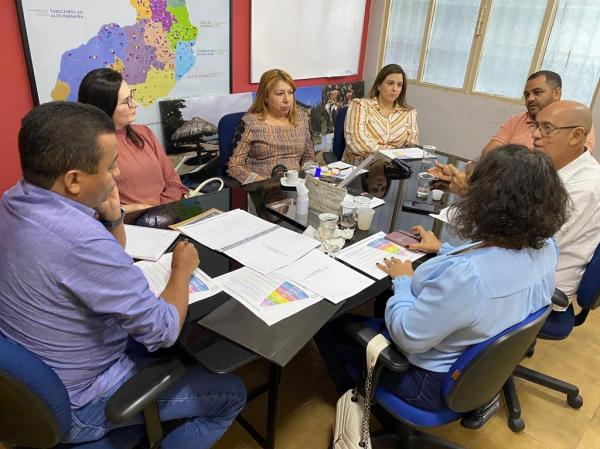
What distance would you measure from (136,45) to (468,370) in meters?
2.70

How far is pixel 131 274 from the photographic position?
37.5 inches

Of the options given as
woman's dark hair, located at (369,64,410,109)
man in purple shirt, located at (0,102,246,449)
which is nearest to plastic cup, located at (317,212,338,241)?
man in purple shirt, located at (0,102,246,449)

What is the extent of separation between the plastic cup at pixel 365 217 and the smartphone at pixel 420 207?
30cm

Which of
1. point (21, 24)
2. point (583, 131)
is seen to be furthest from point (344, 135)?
point (21, 24)

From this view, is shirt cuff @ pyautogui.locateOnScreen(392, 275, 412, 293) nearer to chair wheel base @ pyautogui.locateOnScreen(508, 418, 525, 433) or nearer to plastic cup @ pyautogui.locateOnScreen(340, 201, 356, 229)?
plastic cup @ pyautogui.locateOnScreen(340, 201, 356, 229)

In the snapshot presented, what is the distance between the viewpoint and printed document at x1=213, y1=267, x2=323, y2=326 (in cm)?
115

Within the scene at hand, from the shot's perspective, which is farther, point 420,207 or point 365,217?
point 420,207

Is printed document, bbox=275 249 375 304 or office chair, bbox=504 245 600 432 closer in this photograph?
printed document, bbox=275 249 375 304

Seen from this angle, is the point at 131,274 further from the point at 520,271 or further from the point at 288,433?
the point at 288,433

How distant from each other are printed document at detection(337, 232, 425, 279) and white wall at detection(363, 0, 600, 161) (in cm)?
279

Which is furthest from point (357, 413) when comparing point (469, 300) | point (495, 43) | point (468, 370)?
point (495, 43)

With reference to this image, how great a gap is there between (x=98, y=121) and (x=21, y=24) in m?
1.83

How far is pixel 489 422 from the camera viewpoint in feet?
5.89

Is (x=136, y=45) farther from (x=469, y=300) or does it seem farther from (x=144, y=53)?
(x=469, y=300)
